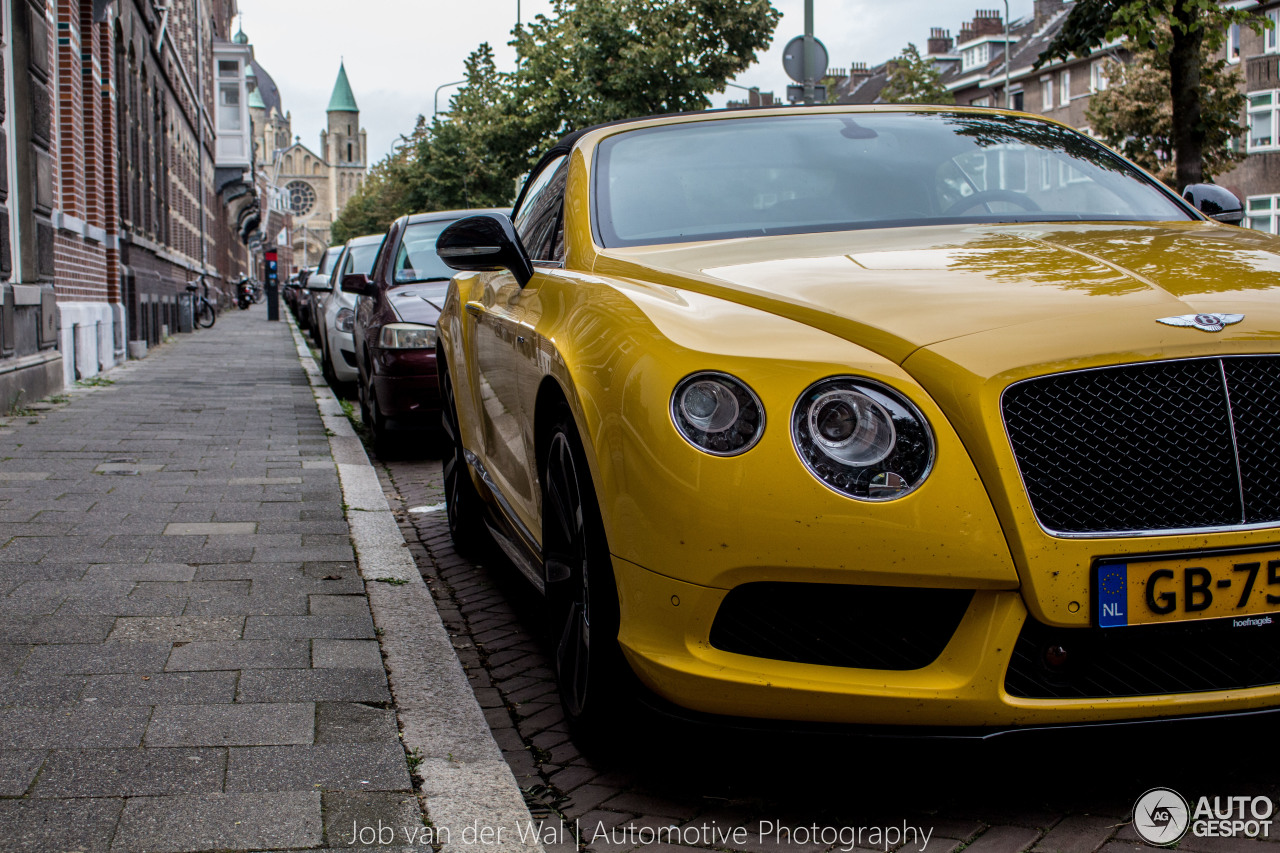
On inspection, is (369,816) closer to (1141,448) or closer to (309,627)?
(309,627)

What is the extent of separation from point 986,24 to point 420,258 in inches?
2427

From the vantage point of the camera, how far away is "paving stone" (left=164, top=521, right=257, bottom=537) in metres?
5.61

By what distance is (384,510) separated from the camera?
633 cm

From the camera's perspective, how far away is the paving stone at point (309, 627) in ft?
13.1

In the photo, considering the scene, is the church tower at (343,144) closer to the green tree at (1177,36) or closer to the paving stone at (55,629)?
the green tree at (1177,36)

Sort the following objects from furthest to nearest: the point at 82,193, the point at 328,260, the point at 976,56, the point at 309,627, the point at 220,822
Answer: the point at 976,56 → the point at 328,260 → the point at 82,193 → the point at 309,627 → the point at 220,822

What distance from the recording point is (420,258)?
9773mm

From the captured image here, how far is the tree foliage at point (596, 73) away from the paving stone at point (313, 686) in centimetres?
2391

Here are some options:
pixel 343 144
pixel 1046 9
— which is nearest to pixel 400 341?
pixel 1046 9

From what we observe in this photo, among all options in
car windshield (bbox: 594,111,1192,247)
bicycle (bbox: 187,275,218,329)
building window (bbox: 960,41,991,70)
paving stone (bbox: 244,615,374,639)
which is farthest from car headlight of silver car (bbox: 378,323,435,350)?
building window (bbox: 960,41,991,70)

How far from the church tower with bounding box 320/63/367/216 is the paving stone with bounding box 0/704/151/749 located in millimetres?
173460

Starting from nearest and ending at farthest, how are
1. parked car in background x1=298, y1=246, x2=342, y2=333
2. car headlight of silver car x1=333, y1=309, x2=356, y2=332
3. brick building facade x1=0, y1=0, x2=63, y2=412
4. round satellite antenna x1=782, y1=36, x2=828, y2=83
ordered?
brick building facade x1=0, y1=0, x2=63, y2=412, car headlight of silver car x1=333, y1=309, x2=356, y2=332, parked car in background x1=298, y1=246, x2=342, y2=333, round satellite antenna x1=782, y1=36, x2=828, y2=83

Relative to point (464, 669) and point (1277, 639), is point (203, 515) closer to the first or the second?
point (464, 669)

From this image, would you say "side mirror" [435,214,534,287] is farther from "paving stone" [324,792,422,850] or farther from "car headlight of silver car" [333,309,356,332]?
"car headlight of silver car" [333,309,356,332]
